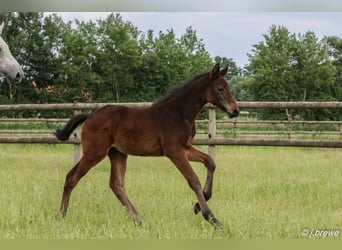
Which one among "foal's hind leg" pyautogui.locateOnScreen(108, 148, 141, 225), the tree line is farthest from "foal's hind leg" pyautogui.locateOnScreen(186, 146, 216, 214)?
the tree line

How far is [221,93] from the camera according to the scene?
11.4 feet

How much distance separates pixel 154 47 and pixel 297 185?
13.8 ft

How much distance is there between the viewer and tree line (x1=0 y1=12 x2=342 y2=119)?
6035 millimetres

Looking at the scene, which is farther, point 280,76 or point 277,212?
point 280,76

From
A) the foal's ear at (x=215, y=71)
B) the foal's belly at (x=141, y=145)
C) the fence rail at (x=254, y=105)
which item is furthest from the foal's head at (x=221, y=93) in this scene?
the fence rail at (x=254, y=105)

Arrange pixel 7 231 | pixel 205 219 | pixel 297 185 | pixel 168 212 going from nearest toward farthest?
pixel 7 231 < pixel 205 219 < pixel 168 212 < pixel 297 185

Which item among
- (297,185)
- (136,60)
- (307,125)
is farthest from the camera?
(307,125)

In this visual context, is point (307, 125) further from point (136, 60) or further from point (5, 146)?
point (5, 146)

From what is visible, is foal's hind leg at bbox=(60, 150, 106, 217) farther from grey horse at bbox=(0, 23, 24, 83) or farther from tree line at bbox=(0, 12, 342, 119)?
tree line at bbox=(0, 12, 342, 119)

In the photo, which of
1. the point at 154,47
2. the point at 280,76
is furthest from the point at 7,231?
the point at 280,76

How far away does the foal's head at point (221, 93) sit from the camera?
3443 mm

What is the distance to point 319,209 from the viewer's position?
4.02 meters

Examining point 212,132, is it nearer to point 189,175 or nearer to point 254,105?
point 254,105

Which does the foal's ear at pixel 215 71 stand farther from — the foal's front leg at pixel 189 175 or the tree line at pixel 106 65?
the tree line at pixel 106 65
